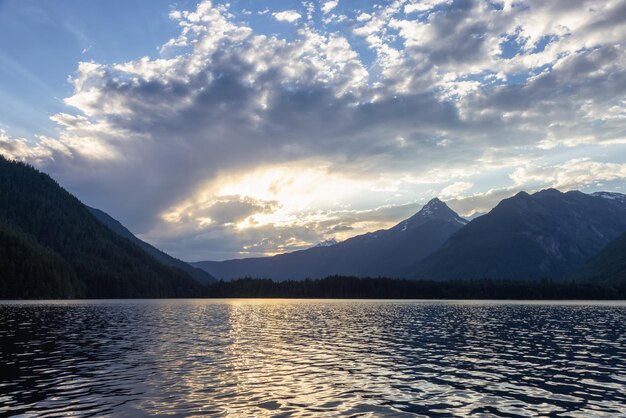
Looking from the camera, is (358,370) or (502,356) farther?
(502,356)

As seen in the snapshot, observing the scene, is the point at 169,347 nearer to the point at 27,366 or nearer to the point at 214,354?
the point at 214,354

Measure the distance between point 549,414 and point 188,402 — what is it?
24034mm

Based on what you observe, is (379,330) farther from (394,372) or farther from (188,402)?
(188,402)

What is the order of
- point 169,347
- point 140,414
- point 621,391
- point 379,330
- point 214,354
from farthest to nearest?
point 379,330
point 169,347
point 214,354
point 621,391
point 140,414

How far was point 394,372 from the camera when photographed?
45.4m

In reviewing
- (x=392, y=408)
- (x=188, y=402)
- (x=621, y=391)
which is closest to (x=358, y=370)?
(x=392, y=408)

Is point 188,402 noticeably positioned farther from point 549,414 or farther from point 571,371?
point 571,371

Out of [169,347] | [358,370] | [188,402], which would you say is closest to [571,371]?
[358,370]

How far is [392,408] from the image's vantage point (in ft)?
104

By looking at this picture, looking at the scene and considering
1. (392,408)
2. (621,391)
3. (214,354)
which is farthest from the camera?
(214,354)

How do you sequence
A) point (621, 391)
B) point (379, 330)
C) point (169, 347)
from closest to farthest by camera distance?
point (621, 391), point (169, 347), point (379, 330)

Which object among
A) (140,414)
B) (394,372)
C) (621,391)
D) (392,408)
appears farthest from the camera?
(394,372)

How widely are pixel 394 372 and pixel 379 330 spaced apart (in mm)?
45628

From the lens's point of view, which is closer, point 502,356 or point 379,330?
point 502,356
